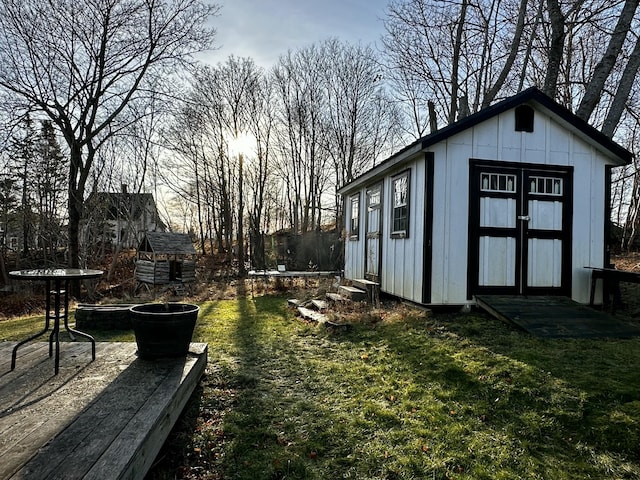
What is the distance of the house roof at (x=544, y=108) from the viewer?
6.07 m

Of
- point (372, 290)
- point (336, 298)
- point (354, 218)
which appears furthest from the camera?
point (354, 218)

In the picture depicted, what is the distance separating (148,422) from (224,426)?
0.82 m

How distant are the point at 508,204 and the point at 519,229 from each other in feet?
1.45

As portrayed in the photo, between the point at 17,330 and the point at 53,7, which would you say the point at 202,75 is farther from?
the point at 17,330

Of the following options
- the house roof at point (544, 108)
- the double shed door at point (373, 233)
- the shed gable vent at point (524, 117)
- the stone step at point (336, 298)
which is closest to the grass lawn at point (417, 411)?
the stone step at point (336, 298)

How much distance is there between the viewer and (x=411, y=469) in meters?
2.36

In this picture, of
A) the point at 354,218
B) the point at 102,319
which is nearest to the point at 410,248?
the point at 354,218

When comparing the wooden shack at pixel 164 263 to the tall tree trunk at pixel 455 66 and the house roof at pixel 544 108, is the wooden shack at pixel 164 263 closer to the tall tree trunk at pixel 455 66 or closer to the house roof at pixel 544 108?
the house roof at pixel 544 108

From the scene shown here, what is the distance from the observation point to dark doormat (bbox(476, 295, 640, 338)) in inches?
196

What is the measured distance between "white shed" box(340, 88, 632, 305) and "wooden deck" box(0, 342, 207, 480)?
158 inches

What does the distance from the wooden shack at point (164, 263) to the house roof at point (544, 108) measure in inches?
357

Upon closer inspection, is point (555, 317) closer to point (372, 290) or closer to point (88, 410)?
point (372, 290)

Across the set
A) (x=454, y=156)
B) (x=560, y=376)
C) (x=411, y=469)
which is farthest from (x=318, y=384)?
(x=454, y=156)

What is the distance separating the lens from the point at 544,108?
253 inches
